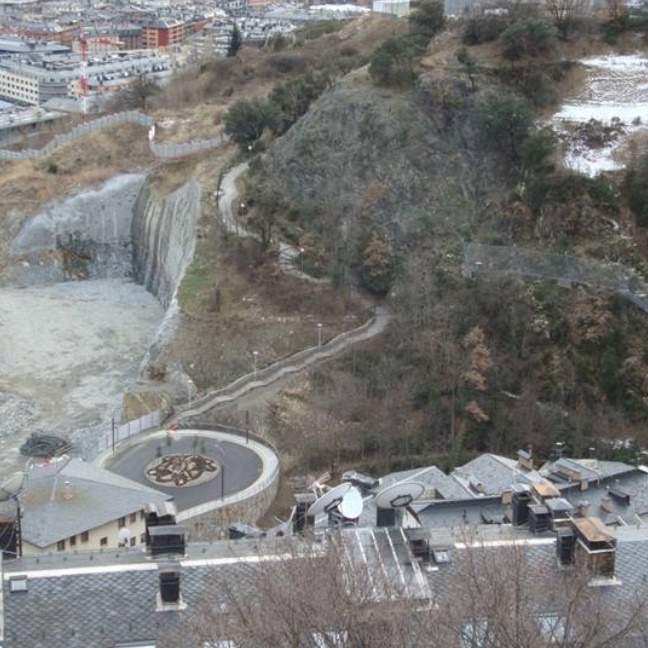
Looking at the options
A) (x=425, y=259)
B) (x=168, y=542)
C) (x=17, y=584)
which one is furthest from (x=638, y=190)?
(x=17, y=584)

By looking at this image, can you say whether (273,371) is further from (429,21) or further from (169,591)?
(169,591)

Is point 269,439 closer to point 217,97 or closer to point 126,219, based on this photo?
point 126,219

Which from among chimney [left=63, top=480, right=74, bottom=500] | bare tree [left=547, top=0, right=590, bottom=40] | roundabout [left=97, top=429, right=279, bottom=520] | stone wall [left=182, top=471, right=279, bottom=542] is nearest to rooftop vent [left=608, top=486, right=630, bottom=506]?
stone wall [left=182, top=471, right=279, bottom=542]

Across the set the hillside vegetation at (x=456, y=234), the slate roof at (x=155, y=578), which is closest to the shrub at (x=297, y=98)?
the hillside vegetation at (x=456, y=234)

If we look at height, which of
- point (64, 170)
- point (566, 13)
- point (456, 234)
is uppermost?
point (566, 13)

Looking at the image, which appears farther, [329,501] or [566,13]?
[566,13]

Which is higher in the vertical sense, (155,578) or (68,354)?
(155,578)

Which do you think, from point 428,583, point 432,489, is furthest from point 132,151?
point 428,583
